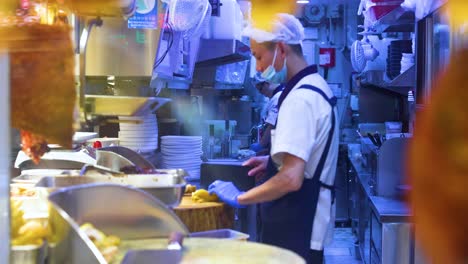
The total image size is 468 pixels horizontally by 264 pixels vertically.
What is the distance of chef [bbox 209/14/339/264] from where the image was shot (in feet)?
9.44

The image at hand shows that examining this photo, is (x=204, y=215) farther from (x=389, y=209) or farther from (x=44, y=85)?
(x=389, y=209)

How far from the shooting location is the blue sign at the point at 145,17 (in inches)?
173

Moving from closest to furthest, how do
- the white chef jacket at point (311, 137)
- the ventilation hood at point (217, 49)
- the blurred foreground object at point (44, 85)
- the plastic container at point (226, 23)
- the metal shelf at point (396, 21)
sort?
the blurred foreground object at point (44, 85) < the white chef jacket at point (311, 137) < the metal shelf at point (396, 21) < the plastic container at point (226, 23) < the ventilation hood at point (217, 49)

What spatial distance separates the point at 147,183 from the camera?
7.73ft

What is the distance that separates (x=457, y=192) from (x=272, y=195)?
216 cm

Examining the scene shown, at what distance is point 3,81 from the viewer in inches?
54.9

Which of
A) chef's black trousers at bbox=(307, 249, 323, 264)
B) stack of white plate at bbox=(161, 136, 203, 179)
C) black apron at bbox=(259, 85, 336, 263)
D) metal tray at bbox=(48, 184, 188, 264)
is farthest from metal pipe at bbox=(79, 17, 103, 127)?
stack of white plate at bbox=(161, 136, 203, 179)

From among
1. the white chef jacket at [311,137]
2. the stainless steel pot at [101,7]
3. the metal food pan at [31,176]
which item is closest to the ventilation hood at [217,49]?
the white chef jacket at [311,137]

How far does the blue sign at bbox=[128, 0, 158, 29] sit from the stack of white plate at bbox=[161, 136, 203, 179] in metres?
0.89

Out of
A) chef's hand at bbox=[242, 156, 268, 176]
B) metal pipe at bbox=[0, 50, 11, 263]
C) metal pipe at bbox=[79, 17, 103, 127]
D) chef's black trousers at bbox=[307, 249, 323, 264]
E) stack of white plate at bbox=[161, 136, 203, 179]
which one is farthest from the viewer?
stack of white plate at bbox=[161, 136, 203, 179]

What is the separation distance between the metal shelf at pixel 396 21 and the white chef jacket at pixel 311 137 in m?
1.68

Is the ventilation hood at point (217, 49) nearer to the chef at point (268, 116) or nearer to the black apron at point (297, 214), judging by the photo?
the chef at point (268, 116)

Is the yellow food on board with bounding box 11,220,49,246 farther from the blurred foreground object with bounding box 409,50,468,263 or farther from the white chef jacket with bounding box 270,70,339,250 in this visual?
the white chef jacket with bounding box 270,70,339,250

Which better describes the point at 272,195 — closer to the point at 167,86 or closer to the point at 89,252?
the point at 89,252
